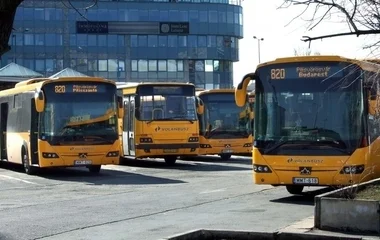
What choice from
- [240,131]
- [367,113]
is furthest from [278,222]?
[240,131]

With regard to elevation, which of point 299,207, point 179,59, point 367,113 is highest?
point 179,59

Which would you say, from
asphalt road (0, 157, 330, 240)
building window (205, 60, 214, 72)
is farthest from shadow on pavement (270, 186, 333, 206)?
building window (205, 60, 214, 72)

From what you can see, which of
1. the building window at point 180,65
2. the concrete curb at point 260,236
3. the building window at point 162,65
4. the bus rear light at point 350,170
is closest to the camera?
the concrete curb at point 260,236

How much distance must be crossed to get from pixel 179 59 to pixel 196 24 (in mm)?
3973

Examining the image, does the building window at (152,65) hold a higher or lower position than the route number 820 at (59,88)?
higher

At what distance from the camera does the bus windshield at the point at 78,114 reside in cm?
2516

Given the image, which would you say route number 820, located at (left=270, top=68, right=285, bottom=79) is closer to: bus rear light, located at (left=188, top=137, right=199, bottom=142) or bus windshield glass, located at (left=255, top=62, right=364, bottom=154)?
bus windshield glass, located at (left=255, top=62, right=364, bottom=154)

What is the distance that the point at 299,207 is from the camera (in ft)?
52.5

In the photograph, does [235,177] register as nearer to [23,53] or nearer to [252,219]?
[252,219]

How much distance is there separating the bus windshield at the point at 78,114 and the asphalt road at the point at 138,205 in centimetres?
126

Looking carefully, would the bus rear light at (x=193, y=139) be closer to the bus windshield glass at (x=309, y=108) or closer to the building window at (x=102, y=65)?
the bus windshield glass at (x=309, y=108)

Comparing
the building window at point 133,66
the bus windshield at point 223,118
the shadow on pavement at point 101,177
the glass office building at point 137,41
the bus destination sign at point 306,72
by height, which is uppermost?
the glass office building at point 137,41

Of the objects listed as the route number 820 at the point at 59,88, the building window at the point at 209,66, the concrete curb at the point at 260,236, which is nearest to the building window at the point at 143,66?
the building window at the point at 209,66

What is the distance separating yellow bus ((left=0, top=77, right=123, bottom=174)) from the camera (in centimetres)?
2495
